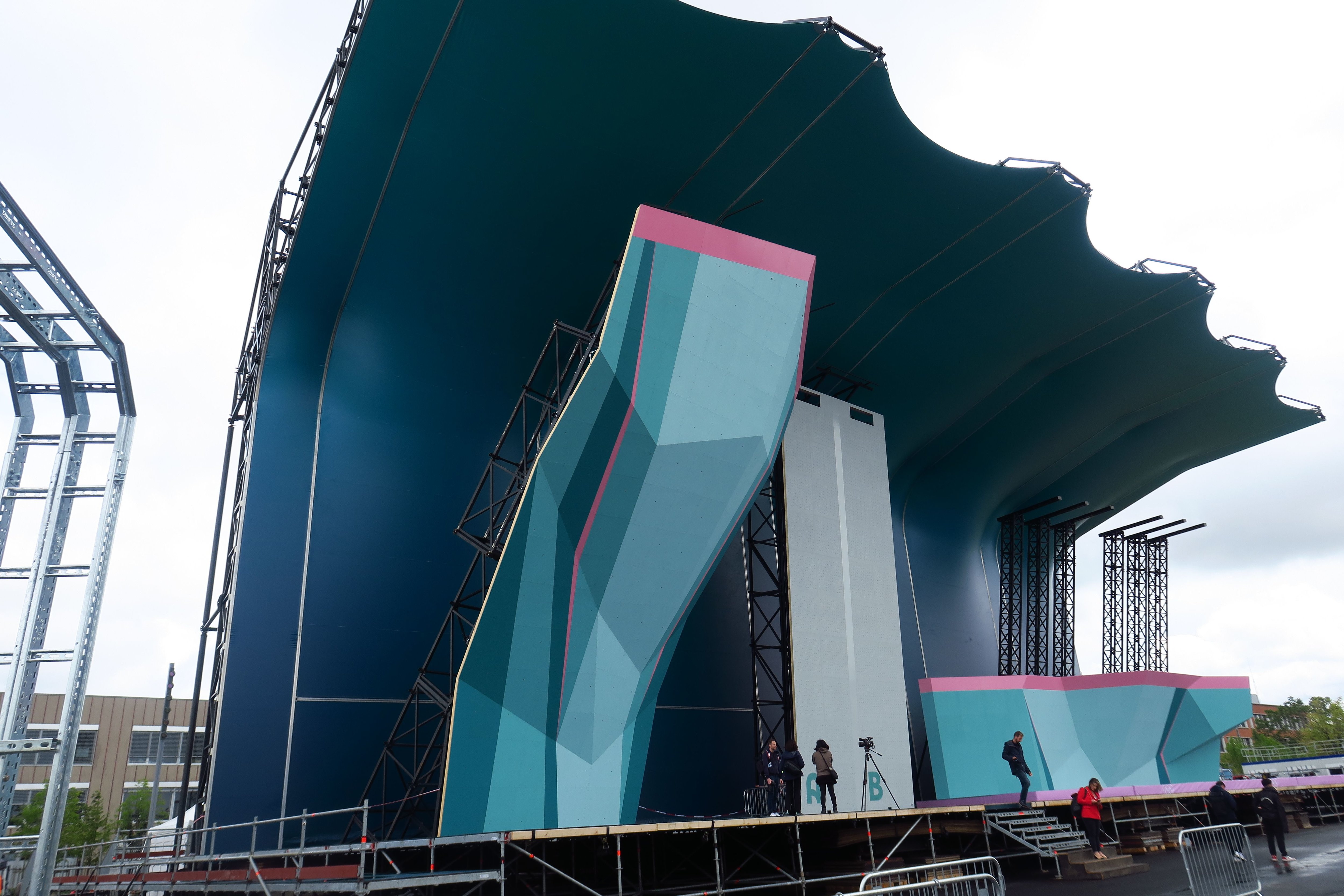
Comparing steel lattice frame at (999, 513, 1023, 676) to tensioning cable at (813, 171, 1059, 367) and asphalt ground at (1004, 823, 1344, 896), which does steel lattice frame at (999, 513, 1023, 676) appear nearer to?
asphalt ground at (1004, 823, 1344, 896)

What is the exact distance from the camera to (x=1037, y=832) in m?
15.7

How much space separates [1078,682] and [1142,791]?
488 cm

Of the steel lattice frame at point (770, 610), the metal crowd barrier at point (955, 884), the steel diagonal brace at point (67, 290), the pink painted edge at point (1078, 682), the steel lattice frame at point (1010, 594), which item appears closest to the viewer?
the steel diagonal brace at point (67, 290)

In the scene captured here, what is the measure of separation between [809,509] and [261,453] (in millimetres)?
11980

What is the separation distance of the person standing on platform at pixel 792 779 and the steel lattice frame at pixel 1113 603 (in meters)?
27.9

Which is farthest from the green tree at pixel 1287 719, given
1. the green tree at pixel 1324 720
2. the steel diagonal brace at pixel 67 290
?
the steel diagonal brace at pixel 67 290

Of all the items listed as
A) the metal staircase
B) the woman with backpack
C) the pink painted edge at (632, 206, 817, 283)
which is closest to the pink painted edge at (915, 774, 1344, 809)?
the metal staircase

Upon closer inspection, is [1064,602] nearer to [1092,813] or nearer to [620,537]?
[1092,813]

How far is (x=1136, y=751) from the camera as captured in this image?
78.3ft

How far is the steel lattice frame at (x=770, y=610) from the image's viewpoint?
61.2 feet

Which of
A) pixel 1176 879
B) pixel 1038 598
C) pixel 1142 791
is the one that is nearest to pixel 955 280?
pixel 1142 791

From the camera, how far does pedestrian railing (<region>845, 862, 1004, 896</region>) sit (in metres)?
6.54

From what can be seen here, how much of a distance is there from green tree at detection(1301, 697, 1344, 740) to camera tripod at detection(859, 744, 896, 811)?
67.3 meters

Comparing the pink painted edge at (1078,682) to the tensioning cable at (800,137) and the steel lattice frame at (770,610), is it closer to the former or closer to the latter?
the steel lattice frame at (770,610)
